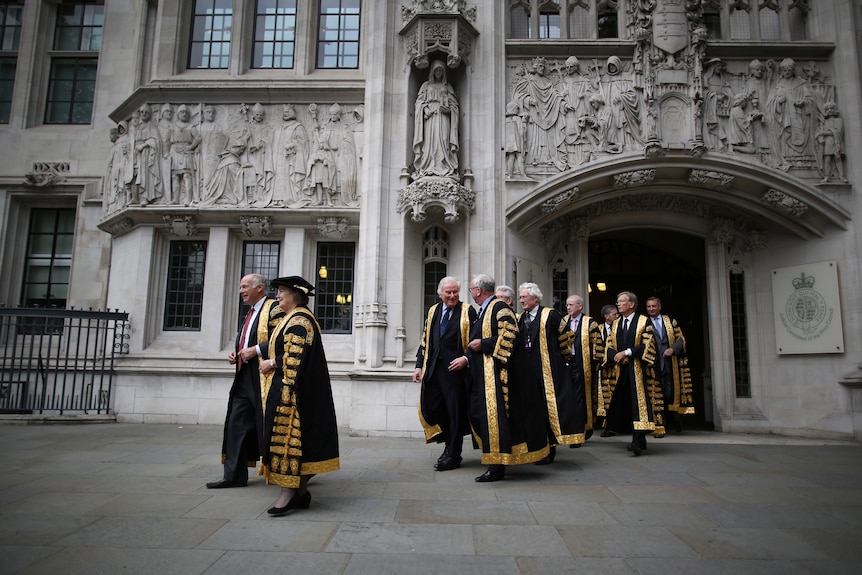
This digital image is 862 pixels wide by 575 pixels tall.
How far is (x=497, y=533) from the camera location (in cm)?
400

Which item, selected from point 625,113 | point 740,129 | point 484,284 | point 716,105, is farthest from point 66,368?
point 740,129

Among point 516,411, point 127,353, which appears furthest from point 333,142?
point 516,411

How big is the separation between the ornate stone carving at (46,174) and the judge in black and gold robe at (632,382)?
12633 mm

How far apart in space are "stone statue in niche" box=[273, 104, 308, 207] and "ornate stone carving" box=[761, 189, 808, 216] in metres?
8.72

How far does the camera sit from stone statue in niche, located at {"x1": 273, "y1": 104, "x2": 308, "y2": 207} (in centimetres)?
1131

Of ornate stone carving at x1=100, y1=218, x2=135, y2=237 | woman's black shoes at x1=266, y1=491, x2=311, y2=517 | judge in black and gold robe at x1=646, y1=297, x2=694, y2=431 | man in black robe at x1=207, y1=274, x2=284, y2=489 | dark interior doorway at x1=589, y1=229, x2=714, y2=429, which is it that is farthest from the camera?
dark interior doorway at x1=589, y1=229, x2=714, y2=429

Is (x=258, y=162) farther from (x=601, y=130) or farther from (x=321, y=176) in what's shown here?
(x=601, y=130)

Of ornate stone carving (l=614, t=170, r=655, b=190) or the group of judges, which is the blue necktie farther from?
ornate stone carving (l=614, t=170, r=655, b=190)

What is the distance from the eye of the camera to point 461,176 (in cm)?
1015

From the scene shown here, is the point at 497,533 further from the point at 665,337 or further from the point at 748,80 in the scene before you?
the point at 748,80

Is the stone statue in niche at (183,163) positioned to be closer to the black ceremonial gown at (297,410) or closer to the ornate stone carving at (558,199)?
the ornate stone carving at (558,199)

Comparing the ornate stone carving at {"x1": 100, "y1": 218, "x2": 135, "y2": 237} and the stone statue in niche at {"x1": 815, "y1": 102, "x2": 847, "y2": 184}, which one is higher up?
the stone statue in niche at {"x1": 815, "y1": 102, "x2": 847, "y2": 184}

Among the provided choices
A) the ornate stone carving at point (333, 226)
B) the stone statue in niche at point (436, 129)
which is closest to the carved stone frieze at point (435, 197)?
the stone statue in niche at point (436, 129)

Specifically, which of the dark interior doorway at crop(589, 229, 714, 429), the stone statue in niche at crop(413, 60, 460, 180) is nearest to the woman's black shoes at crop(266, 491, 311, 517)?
the stone statue in niche at crop(413, 60, 460, 180)
